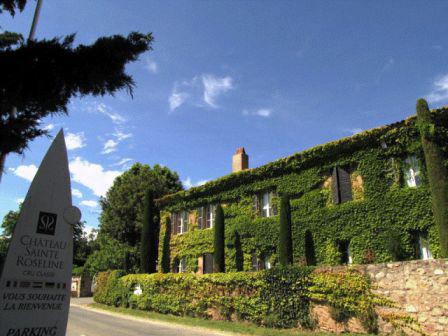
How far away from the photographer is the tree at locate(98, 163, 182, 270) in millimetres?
40656

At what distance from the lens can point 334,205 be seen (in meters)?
20.2

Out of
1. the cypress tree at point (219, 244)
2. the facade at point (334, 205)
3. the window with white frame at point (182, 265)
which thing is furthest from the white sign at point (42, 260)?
the window with white frame at point (182, 265)

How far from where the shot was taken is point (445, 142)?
1645cm

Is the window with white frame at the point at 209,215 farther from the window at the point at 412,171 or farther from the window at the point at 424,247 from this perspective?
the window at the point at 424,247

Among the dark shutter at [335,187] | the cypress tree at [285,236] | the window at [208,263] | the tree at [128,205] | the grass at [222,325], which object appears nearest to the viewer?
the grass at [222,325]

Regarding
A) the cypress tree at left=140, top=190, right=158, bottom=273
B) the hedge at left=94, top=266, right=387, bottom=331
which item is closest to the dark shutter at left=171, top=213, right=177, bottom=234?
the cypress tree at left=140, top=190, right=158, bottom=273

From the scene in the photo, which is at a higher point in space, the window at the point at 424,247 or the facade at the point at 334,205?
the facade at the point at 334,205

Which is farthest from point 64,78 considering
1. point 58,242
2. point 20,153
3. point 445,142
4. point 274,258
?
point 274,258

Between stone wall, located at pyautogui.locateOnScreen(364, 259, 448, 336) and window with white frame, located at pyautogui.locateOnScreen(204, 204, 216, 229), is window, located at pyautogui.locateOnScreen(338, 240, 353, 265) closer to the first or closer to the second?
stone wall, located at pyautogui.locateOnScreen(364, 259, 448, 336)

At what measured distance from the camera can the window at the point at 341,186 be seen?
20.0m

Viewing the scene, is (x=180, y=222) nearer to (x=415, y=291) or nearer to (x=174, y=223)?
(x=174, y=223)

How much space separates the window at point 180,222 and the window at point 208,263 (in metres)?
3.48

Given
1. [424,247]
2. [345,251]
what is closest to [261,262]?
[345,251]

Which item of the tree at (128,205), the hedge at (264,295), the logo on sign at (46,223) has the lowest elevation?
the hedge at (264,295)
